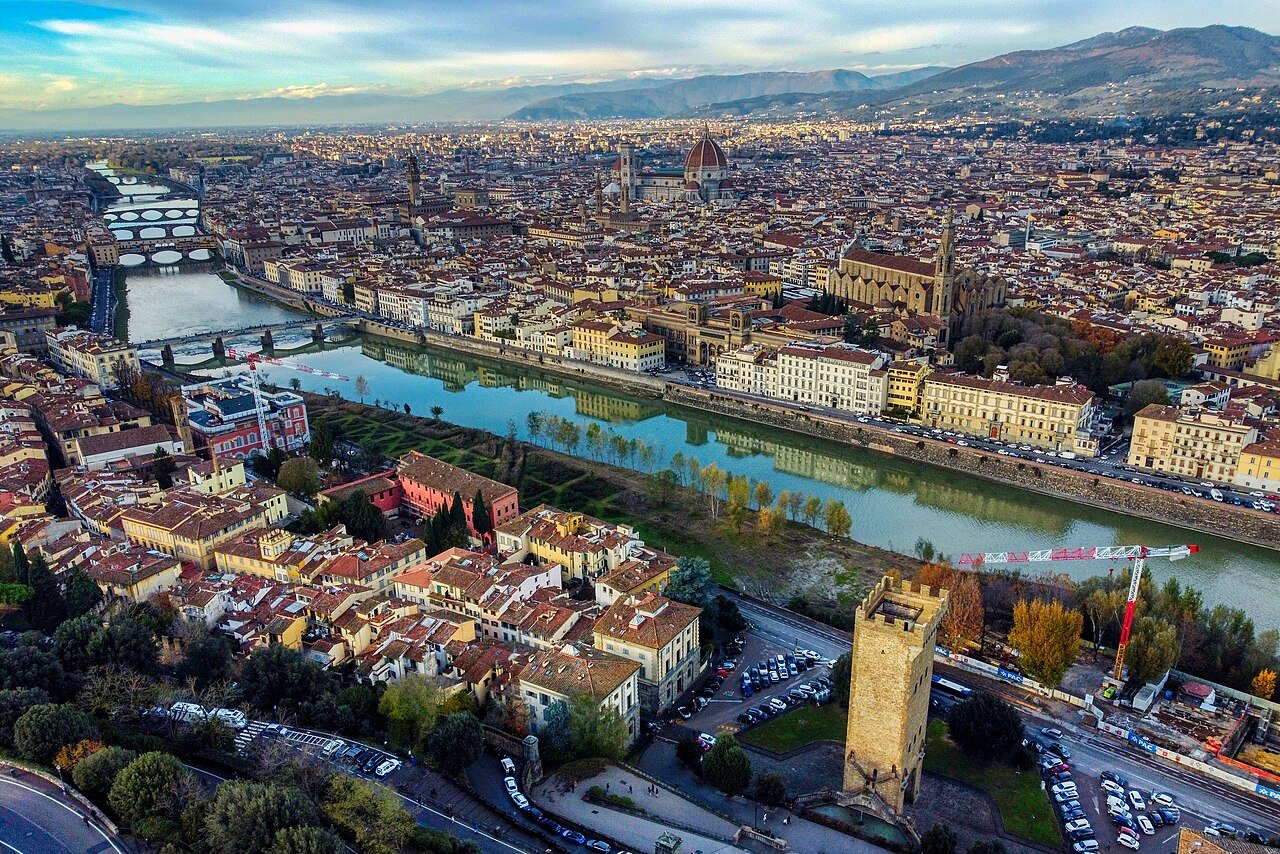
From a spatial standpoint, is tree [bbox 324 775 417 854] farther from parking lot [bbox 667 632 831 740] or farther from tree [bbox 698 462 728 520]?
tree [bbox 698 462 728 520]

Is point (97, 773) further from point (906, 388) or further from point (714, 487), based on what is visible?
point (906, 388)

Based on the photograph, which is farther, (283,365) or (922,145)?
(922,145)

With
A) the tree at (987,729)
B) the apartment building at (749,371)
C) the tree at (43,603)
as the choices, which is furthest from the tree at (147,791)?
the apartment building at (749,371)

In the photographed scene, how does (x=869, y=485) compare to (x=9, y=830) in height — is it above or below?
below

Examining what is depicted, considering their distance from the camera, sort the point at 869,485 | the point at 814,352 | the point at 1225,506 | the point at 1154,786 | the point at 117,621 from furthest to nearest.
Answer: the point at 814,352, the point at 869,485, the point at 1225,506, the point at 117,621, the point at 1154,786

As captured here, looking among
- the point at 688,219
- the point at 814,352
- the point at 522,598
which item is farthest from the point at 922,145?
the point at 522,598

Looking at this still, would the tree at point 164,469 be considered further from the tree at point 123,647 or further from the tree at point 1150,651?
the tree at point 1150,651

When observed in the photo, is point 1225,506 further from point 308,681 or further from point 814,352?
point 308,681
